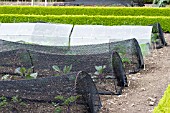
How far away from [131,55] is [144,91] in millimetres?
1949

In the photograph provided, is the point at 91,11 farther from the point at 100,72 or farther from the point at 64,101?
the point at 64,101

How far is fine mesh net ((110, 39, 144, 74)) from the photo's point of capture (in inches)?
420

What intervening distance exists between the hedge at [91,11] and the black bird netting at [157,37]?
197 inches

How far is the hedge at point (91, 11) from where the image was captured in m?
19.0

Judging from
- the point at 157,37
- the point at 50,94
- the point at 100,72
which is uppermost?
the point at 50,94

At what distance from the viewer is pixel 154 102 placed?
27.3 feet

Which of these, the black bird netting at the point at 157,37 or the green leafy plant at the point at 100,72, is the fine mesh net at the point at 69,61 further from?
the black bird netting at the point at 157,37

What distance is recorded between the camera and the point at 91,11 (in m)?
19.4

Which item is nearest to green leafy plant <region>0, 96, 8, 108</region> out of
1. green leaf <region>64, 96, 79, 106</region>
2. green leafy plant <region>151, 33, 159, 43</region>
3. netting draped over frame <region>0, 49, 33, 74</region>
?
green leaf <region>64, 96, 79, 106</region>

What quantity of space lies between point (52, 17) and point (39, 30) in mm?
4252

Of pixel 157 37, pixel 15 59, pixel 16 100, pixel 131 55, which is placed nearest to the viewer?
pixel 16 100

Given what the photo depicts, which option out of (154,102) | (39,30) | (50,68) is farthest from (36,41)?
(154,102)

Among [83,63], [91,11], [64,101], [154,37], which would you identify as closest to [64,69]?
[83,63]

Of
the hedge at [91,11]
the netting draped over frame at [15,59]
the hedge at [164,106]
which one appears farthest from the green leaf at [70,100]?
the hedge at [91,11]
